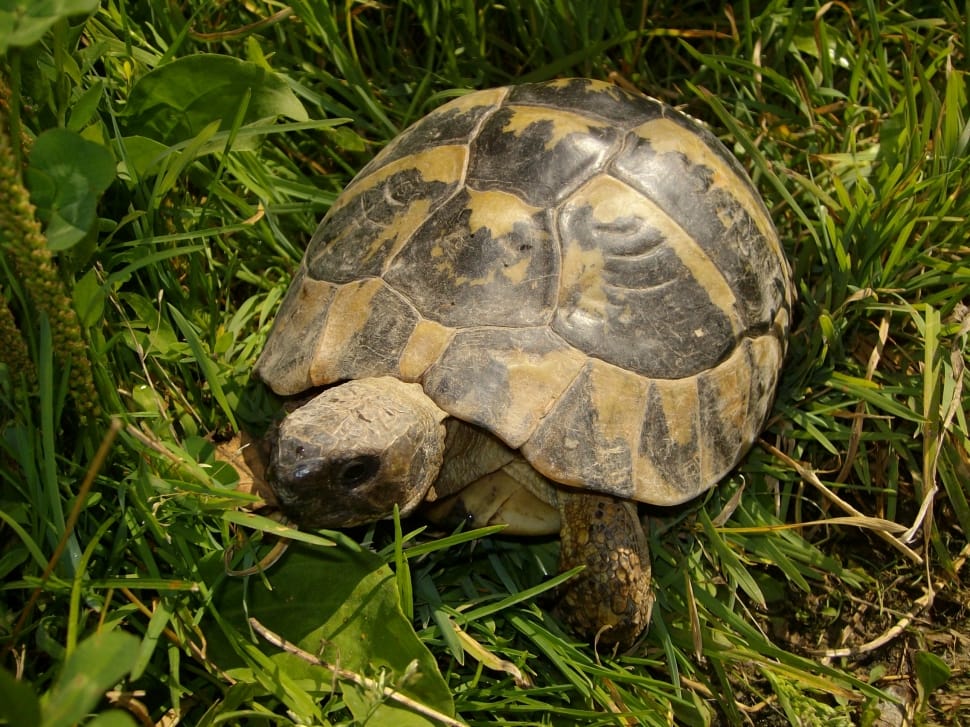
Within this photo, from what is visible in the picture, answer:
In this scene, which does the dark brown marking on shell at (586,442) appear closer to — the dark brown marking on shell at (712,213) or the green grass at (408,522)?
the green grass at (408,522)

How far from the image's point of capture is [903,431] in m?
3.23

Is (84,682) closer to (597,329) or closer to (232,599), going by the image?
(232,599)

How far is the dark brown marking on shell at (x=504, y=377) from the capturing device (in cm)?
247

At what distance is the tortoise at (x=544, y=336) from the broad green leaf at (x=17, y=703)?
0.73 meters

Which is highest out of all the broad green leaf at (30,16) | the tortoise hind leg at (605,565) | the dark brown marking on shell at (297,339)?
the broad green leaf at (30,16)

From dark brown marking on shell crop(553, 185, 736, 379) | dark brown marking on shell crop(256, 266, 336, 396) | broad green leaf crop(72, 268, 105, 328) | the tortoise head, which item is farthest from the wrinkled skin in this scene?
broad green leaf crop(72, 268, 105, 328)

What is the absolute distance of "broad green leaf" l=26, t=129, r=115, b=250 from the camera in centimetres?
214

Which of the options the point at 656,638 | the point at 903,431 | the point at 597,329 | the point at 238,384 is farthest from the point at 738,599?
the point at 238,384

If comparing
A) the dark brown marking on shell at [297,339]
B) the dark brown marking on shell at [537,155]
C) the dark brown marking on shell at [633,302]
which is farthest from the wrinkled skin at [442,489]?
the dark brown marking on shell at [537,155]

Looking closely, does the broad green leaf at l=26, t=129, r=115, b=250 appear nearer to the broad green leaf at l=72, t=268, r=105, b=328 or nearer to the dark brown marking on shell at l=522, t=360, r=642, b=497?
the broad green leaf at l=72, t=268, r=105, b=328

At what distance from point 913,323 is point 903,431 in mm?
390

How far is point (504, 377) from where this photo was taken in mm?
2486

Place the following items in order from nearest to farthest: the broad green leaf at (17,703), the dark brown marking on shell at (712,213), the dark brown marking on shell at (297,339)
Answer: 1. the broad green leaf at (17,703)
2. the dark brown marking on shell at (297,339)
3. the dark brown marking on shell at (712,213)

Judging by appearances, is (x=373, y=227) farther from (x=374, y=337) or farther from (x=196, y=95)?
(x=196, y=95)
